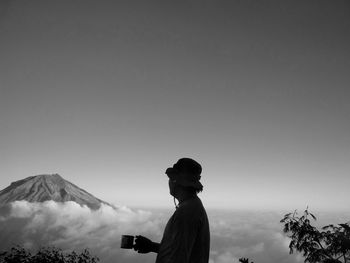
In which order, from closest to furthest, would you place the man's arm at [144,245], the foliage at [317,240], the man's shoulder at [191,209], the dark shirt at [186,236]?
the dark shirt at [186,236]
the man's shoulder at [191,209]
the man's arm at [144,245]
the foliage at [317,240]

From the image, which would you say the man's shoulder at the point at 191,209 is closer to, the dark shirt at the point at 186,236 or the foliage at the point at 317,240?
the dark shirt at the point at 186,236

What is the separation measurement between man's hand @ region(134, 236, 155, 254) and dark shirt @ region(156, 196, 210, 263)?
299 mm

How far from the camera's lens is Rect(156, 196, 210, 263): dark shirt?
Answer: 6.59ft

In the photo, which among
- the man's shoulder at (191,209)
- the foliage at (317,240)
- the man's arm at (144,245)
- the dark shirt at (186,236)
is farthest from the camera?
the foliage at (317,240)

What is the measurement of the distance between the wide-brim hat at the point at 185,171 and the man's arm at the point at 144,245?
1.90 ft

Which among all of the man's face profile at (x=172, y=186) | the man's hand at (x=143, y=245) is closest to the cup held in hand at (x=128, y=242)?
the man's hand at (x=143, y=245)

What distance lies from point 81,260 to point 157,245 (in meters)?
47.8

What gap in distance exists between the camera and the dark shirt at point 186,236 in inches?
79.1

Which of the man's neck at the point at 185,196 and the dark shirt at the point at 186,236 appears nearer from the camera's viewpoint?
the dark shirt at the point at 186,236

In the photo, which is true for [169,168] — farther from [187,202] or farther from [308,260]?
[308,260]

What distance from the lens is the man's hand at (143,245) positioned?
7.88ft

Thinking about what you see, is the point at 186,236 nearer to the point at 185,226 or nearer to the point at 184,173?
the point at 185,226

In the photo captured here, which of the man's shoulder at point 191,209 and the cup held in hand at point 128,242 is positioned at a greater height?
the man's shoulder at point 191,209

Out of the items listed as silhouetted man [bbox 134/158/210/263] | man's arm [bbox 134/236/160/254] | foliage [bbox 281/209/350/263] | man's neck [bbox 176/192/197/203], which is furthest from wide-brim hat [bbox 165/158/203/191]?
foliage [bbox 281/209/350/263]
